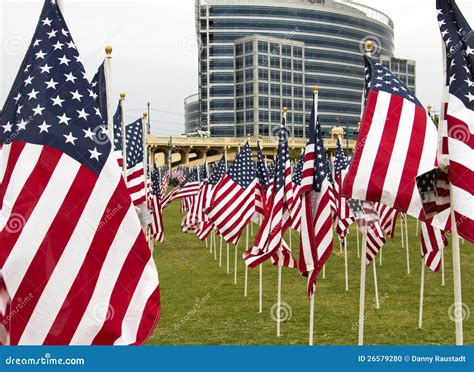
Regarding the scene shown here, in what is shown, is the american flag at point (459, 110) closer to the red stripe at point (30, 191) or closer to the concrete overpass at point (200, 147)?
the red stripe at point (30, 191)

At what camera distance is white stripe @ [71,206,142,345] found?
489 cm

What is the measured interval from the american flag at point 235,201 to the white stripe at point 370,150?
26.2 ft

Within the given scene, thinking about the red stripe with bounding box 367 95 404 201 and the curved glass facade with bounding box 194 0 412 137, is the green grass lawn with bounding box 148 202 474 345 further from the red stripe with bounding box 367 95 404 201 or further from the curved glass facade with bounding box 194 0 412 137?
the curved glass facade with bounding box 194 0 412 137

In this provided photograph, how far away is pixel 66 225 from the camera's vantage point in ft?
16.0

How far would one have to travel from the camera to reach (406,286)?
15.5m

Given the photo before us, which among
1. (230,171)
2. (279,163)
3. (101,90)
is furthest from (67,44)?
(230,171)

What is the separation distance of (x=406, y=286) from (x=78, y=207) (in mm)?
11884

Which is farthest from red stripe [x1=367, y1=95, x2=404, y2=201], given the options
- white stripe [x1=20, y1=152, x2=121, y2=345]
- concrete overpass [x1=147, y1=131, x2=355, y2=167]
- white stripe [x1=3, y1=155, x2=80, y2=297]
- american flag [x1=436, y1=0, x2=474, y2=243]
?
concrete overpass [x1=147, y1=131, x2=355, y2=167]

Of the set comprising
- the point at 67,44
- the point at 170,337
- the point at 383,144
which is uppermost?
the point at 67,44

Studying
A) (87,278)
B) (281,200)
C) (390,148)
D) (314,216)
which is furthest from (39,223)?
(281,200)

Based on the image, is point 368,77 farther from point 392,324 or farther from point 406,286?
point 406,286

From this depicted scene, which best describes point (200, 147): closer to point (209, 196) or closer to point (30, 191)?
point (209, 196)

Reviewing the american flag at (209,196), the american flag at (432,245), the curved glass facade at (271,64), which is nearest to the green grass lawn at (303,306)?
the american flag at (209,196)

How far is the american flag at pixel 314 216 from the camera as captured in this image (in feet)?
26.5
